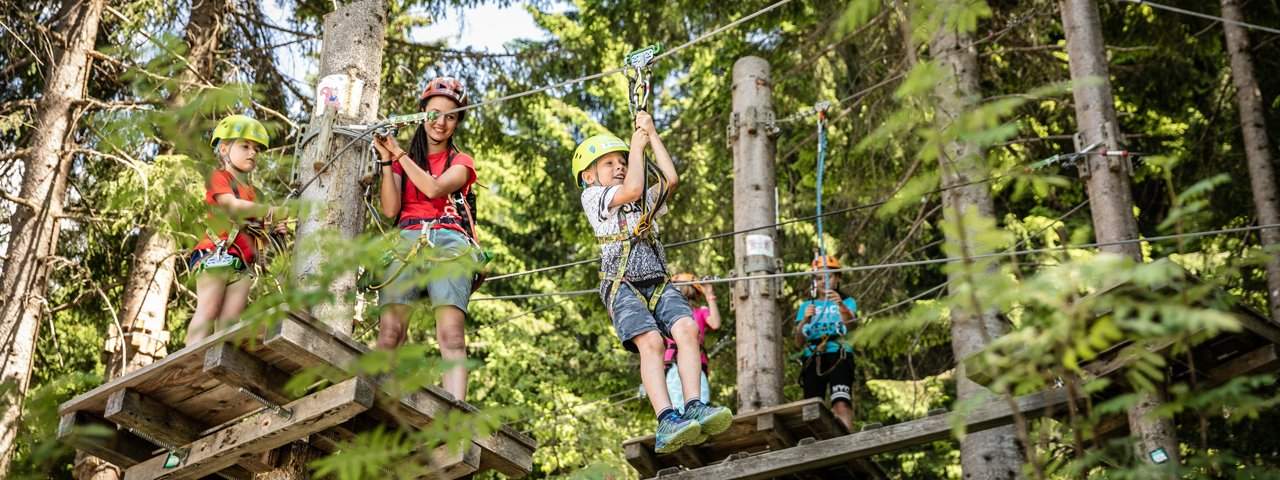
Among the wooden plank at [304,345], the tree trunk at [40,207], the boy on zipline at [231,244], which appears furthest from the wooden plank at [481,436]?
the tree trunk at [40,207]

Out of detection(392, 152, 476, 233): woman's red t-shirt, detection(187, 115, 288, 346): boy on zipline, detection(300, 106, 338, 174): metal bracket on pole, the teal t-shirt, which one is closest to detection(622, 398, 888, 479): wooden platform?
the teal t-shirt

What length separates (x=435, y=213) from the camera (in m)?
5.58

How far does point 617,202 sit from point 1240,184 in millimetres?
8119

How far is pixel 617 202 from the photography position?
5641mm

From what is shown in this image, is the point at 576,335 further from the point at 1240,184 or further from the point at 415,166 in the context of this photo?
the point at 415,166

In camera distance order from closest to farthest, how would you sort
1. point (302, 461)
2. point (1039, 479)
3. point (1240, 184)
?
point (1039, 479), point (302, 461), point (1240, 184)

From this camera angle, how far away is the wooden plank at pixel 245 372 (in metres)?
4.58

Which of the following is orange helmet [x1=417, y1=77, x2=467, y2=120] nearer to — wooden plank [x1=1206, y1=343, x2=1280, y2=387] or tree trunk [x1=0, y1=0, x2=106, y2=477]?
wooden plank [x1=1206, y1=343, x2=1280, y2=387]

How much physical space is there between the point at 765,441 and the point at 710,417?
217cm

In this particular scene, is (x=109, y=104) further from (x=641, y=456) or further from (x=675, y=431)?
(x=675, y=431)

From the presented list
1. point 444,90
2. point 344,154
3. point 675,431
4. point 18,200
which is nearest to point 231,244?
point 344,154

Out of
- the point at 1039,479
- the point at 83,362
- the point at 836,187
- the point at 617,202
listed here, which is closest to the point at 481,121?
the point at 836,187

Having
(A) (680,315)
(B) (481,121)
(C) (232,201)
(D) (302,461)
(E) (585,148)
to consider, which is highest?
(B) (481,121)

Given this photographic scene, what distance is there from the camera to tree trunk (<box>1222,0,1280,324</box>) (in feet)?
30.0
